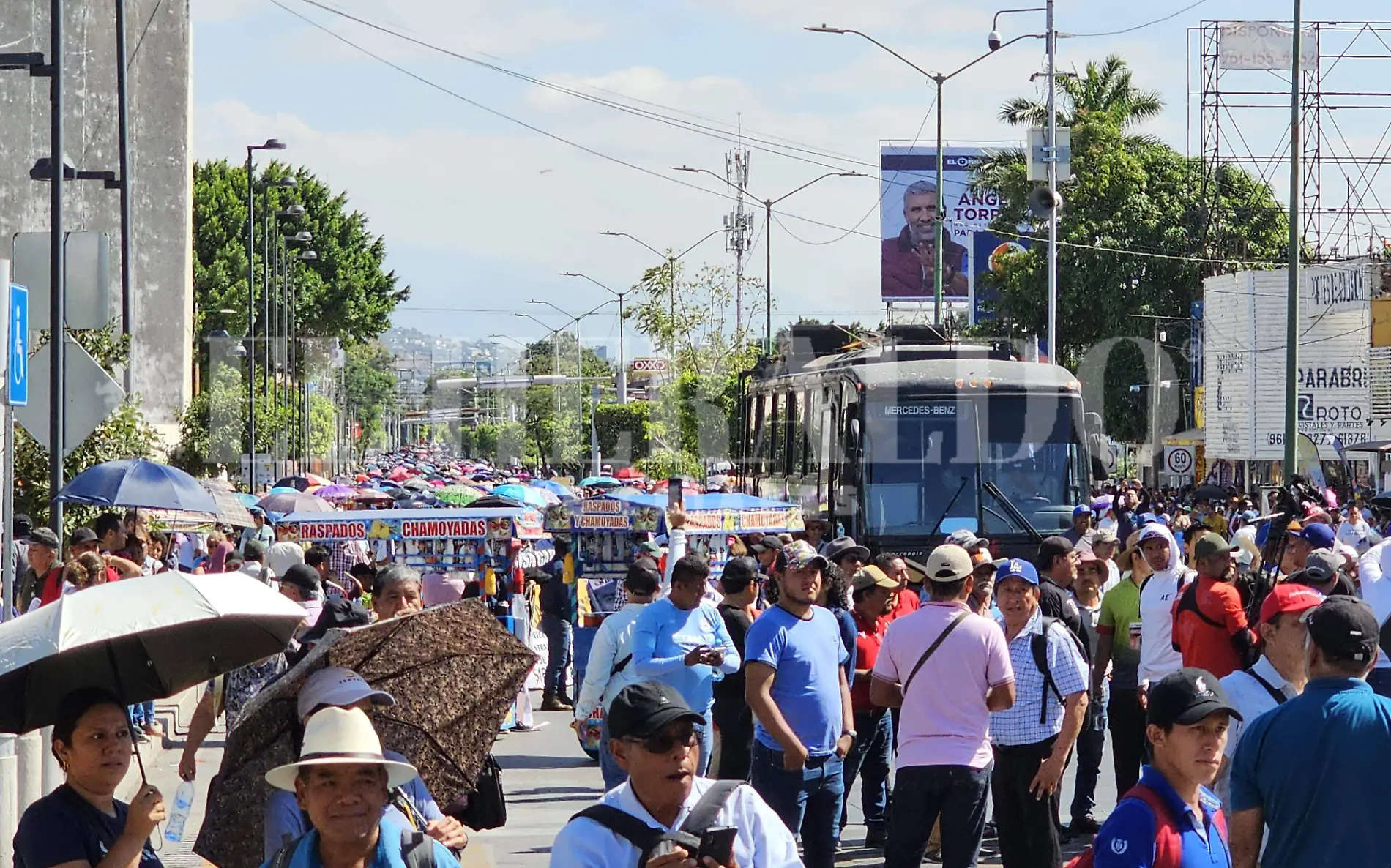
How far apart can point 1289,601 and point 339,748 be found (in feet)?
12.3

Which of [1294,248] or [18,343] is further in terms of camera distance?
[1294,248]

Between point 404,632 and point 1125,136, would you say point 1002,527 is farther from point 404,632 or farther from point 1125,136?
point 1125,136

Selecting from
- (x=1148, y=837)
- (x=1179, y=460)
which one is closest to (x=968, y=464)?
(x=1179, y=460)

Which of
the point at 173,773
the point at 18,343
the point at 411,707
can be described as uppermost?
the point at 18,343

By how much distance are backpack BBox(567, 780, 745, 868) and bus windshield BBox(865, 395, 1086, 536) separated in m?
17.4

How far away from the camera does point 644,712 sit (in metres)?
4.14

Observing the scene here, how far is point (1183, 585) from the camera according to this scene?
400 inches

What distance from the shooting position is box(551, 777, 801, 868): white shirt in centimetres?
400

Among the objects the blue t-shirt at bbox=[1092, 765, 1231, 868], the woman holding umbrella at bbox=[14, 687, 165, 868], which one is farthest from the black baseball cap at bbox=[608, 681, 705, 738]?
the woman holding umbrella at bbox=[14, 687, 165, 868]

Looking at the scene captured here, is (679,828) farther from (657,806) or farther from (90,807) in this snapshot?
(90,807)

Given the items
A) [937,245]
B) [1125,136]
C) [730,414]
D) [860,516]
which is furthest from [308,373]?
[860,516]

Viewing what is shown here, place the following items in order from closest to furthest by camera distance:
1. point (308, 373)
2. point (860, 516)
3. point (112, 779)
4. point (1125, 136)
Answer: point (112, 779)
point (860, 516)
point (1125, 136)
point (308, 373)

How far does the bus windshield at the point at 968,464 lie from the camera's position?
21438 mm

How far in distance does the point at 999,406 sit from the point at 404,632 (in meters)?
16.7
